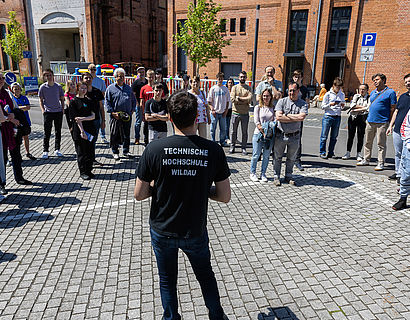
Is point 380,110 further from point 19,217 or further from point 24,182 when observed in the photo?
point 24,182

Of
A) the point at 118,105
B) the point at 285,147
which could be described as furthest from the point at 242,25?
the point at 285,147

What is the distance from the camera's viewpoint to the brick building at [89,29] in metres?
31.3

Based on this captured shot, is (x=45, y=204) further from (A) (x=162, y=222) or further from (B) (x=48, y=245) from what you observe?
(A) (x=162, y=222)

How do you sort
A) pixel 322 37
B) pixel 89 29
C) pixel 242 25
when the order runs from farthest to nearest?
pixel 89 29
pixel 242 25
pixel 322 37

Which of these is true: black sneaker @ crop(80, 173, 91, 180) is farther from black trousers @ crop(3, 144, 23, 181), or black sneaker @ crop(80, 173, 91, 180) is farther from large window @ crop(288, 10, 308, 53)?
large window @ crop(288, 10, 308, 53)

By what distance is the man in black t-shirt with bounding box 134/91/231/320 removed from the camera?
2.48m

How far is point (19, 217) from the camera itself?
5.24 m

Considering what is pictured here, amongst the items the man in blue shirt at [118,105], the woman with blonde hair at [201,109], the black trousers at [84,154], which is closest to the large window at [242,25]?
the man in blue shirt at [118,105]

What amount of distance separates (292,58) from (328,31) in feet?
10.7

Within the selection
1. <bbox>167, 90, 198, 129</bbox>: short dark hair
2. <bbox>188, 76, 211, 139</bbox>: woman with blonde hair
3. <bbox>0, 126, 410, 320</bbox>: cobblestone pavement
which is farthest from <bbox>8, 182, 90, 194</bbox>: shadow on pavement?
<bbox>167, 90, 198, 129</bbox>: short dark hair

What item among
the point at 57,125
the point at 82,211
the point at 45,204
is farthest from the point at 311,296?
the point at 57,125

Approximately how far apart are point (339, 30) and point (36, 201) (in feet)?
79.9

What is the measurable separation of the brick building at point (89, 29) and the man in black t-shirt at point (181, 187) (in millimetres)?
31746

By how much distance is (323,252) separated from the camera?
14.4ft
